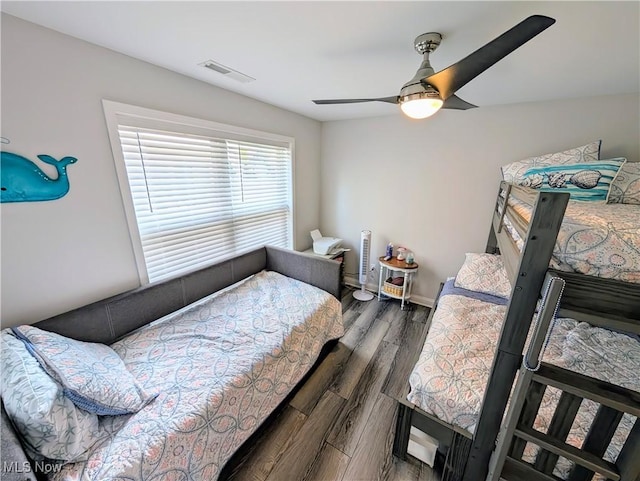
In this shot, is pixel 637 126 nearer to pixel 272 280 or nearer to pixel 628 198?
pixel 628 198

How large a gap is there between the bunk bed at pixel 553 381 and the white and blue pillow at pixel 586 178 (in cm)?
92

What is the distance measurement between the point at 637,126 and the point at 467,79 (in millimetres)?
1980

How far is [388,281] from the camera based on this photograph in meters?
3.12

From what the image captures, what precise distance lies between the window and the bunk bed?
7.08 feet

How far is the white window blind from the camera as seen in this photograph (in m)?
1.71

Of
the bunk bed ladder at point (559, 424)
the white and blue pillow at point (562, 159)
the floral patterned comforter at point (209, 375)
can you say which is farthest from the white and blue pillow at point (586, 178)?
the floral patterned comforter at point (209, 375)

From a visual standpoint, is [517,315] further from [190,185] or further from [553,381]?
[190,185]

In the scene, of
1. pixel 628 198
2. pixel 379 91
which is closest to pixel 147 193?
pixel 379 91

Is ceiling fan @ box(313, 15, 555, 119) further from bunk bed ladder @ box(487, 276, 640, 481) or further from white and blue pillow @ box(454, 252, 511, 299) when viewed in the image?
white and blue pillow @ box(454, 252, 511, 299)

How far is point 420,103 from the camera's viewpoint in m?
1.23

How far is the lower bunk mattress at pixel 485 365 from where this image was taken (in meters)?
1.09

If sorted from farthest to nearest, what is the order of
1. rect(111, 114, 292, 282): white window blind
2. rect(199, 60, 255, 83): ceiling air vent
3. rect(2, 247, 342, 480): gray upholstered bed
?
rect(111, 114, 292, 282): white window blind
rect(199, 60, 255, 83): ceiling air vent
rect(2, 247, 342, 480): gray upholstered bed

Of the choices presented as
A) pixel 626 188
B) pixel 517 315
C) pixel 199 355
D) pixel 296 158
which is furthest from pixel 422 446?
pixel 296 158

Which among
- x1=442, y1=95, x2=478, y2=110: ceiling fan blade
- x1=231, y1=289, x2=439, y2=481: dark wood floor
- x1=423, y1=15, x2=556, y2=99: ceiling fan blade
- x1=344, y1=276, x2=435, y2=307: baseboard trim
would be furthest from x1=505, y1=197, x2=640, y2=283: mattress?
x1=344, y1=276, x2=435, y2=307: baseboard trim
